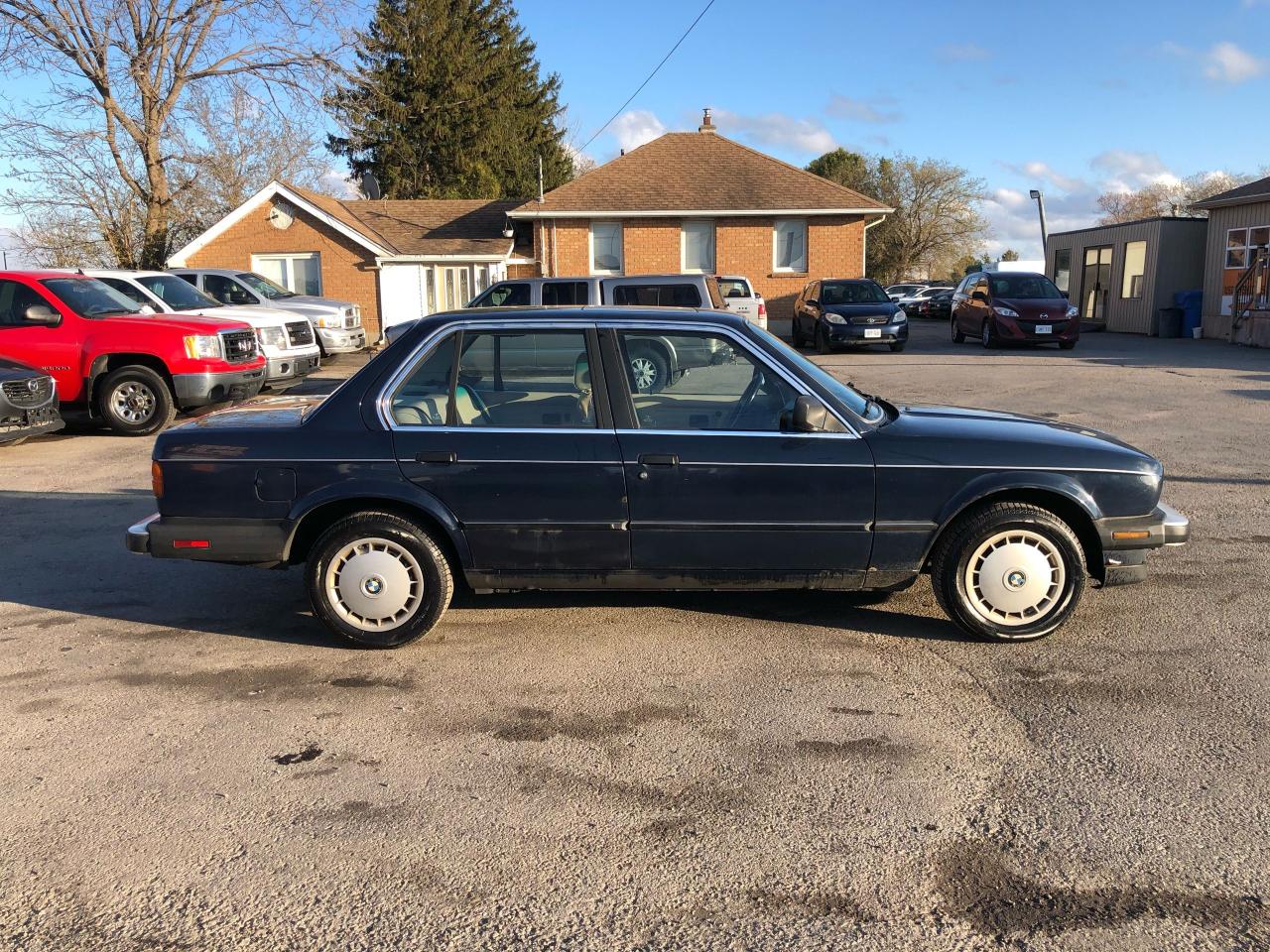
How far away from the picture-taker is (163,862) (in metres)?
3.19

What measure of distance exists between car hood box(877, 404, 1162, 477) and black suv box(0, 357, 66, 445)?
29.9 ft

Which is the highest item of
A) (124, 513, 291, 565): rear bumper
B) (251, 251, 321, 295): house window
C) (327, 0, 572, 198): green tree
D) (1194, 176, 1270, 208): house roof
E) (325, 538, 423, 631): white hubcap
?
(327, 0, 572, 198): green tree

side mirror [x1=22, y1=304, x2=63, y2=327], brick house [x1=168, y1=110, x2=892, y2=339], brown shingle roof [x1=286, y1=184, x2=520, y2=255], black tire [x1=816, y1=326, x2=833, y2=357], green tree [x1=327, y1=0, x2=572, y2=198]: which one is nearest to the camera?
side mirror [x1=22, y1=304, x2=63, y2=327]

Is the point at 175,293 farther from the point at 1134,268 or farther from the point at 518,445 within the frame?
the point at 1134,268

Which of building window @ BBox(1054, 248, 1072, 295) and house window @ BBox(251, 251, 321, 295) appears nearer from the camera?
house window @ BBox(251, 251, 321, 295)

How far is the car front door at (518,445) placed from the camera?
187 inches

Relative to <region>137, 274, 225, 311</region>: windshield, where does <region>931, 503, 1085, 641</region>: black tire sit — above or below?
below

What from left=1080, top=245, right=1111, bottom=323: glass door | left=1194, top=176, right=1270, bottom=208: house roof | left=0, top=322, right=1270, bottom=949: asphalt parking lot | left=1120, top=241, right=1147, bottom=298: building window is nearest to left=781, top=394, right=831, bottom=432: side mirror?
left=0, top=322, right=1270, bottom=949: asphalt parking lot

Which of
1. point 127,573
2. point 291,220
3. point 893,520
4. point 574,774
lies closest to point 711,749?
point 574,774

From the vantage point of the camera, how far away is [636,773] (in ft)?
12.2

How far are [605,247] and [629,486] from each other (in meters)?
24.6

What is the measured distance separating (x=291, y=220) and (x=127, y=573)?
2304 cm

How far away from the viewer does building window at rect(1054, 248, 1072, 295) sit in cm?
3159

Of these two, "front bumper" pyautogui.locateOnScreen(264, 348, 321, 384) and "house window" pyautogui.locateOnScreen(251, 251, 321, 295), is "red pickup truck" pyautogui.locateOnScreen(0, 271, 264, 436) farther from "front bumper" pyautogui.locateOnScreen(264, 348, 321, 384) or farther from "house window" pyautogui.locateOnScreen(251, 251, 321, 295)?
"house window" pyautogui.locateOnScreen(251, 251, 321, 295)
